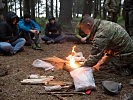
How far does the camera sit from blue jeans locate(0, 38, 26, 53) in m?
8.86

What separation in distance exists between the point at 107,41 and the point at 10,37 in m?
4.37

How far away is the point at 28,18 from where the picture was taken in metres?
10.3

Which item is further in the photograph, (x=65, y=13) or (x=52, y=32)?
(x=65, y=13)

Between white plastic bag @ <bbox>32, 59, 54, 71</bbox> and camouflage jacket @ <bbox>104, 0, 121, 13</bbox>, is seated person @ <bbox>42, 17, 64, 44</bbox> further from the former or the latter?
white plastic bag @ <bbox>32, 59, 54, 71</bbox>

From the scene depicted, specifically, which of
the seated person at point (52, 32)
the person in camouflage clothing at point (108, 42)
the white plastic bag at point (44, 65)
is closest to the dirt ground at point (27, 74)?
the white plastic bag at point (44, 65)

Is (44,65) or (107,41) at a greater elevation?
(107,41)

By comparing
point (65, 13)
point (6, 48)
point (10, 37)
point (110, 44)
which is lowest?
point (6, 48)

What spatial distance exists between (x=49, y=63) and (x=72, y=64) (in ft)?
2.77

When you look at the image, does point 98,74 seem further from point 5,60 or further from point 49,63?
point 5,60

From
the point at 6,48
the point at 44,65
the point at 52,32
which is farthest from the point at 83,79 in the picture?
the point at 52,32

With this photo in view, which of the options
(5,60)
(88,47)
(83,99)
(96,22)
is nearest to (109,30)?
(96,22)

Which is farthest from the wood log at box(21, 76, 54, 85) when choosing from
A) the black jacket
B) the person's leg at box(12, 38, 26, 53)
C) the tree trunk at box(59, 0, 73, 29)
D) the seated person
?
the tree trunk at box(59, 0, 73, 29)

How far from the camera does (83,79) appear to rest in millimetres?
5641

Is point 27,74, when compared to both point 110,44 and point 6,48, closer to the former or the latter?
point 110,44
